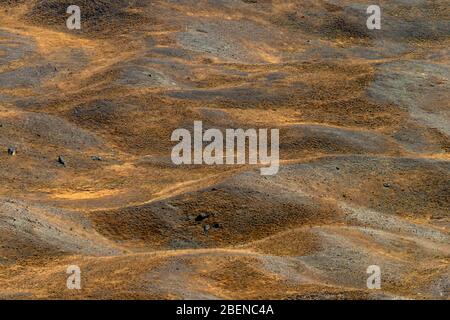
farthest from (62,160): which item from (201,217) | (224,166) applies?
(201,217)

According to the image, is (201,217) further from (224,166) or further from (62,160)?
(62,160)

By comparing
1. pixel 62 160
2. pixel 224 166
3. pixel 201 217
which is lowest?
pixel 201 217

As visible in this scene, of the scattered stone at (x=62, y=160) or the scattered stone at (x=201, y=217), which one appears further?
the scattered stone at (x=62, y=160)

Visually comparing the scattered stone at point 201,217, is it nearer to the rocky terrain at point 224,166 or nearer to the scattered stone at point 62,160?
the rocky terrain at point 224,166

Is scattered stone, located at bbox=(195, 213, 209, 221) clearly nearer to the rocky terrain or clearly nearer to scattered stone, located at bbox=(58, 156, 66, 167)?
the rocky terrain

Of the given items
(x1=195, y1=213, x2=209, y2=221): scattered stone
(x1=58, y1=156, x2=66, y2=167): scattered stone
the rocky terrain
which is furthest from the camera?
(x1=58, y1=156, x2=66, y2=167): scattered stone

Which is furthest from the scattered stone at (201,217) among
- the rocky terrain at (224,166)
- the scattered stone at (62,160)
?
the scattered stone at (62,160)

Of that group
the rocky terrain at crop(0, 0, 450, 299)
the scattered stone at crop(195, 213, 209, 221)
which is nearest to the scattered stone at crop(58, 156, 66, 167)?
the rocky terrain at crop(0, 0, 450, 299)
